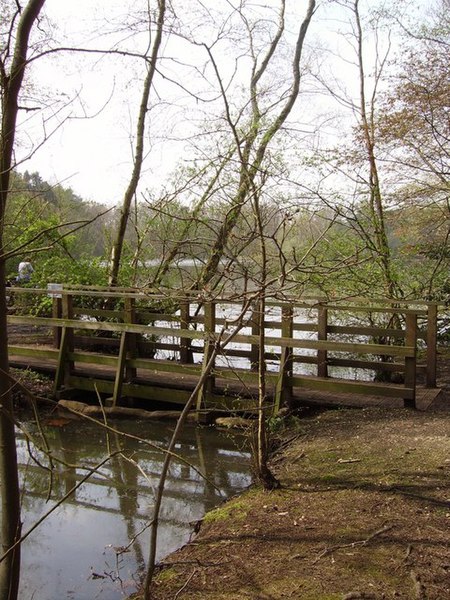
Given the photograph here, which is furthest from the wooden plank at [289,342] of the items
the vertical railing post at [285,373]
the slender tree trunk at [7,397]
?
Answer: the slender tree trunk at [7,397]

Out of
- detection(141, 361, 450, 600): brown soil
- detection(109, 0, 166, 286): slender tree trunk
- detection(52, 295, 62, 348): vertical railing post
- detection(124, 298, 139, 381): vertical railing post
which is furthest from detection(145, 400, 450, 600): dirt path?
detection(109, 0, 166, 286): slender tree trunk

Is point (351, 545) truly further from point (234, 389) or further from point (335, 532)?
point (234, 389)

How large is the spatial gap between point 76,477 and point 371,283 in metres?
5.60

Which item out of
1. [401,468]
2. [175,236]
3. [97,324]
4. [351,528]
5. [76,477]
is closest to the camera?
[351,528]

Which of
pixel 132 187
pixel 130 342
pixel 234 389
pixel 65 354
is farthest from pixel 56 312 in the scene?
pixel 234 389

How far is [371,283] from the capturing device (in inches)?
387

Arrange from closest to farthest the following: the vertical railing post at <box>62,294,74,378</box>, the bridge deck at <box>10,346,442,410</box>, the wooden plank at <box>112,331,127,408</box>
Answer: the bridge deck at <box>10,346,442,410</box> → the wooden plank at <box>112,331,127,408</box> → the vertical railing post at <box>62,294,74,378</box>

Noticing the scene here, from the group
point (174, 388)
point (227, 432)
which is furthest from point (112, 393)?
point (227, 432)

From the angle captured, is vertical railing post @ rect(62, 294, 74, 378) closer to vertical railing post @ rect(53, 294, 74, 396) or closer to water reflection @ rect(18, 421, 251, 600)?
vertical railing post @ rect(53, 294, 74, 396)

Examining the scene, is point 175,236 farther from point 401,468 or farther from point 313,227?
point 401,468

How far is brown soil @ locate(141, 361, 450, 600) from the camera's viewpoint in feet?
11.1

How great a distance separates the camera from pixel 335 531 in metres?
4.00

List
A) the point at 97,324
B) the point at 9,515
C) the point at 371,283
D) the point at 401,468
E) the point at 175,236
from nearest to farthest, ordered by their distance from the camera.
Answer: the point at 9,515, the point at 401,468, the point at 97,324, the point at 371,283, the point at 175,236

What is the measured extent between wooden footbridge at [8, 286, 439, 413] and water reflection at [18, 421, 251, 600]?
2.25 feet
